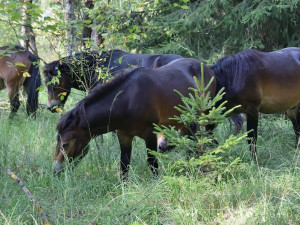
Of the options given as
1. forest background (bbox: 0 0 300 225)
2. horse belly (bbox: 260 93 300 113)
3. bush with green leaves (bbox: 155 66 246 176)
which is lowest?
forest background (bbox: 0 0 300 225)

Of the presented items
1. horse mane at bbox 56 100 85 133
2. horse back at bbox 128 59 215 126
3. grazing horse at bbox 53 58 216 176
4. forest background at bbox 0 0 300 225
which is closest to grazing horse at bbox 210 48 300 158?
forest background at bbox 0 0 300 225

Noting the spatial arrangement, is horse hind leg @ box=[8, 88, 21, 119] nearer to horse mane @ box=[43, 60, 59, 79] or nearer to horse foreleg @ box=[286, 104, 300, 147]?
horse mane @ box=[43, 60, 59, 79]

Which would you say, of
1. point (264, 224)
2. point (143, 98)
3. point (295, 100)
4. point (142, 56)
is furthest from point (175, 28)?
point (264, 224)

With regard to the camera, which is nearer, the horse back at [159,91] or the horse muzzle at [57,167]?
the horse muzzle at [57,167]

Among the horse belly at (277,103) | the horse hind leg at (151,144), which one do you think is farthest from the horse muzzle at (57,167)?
the horse belly at (277,103)

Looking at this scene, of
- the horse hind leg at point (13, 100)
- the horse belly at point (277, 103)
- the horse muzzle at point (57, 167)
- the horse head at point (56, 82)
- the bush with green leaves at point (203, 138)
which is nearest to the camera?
the bush with green leaves at point (203, 138)

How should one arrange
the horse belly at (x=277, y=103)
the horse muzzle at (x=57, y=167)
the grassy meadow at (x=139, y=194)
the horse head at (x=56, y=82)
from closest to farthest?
the grassy meadow at (x=139, y=194) < the horse muzzle at (x=57, y=167) < the horse belly at (x=277, y=103) < the horse head at (x=56, y=82)

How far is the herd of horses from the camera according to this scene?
421 cm

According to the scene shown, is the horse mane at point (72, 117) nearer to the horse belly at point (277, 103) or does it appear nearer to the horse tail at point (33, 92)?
the horse belly at point (277, 103)

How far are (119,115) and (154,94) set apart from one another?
52 centimetres

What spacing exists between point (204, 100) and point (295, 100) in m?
3.19

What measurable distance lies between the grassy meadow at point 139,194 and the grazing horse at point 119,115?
0.29m

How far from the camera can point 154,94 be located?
4441 millimetres

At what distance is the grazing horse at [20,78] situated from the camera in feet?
25.2
